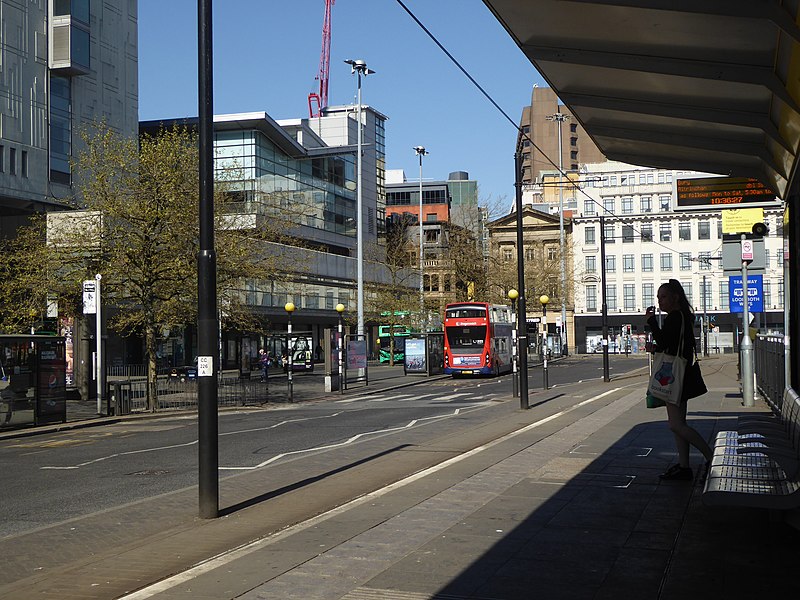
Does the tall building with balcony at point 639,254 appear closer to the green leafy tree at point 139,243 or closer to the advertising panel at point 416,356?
the advertising panel at point 416,356

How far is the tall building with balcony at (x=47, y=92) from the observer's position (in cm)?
4284

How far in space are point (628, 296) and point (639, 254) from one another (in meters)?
4.27

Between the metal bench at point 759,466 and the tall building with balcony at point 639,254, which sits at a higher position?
the tall building with balcony at point 639,254

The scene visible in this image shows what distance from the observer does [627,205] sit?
93.7 meters

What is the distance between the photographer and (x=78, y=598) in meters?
6.16

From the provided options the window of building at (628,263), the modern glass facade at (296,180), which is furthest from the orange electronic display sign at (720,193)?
the window of building at (628,263)

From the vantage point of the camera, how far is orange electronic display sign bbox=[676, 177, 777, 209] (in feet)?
47.7

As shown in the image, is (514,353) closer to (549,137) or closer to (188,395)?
(188,395)

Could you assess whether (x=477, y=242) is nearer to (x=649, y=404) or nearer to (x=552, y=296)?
(x=552, y=296)

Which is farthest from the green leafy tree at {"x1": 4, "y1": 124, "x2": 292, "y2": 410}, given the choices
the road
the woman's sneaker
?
the woman's sneaker

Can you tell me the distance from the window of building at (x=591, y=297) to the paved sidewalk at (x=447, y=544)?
87766mm

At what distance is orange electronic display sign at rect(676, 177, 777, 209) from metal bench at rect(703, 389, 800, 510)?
539 cm

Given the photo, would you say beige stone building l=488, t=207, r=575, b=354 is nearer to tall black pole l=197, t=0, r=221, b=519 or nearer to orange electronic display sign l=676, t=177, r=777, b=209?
orange electronic display sign l=676, t=177, r=777, b=209

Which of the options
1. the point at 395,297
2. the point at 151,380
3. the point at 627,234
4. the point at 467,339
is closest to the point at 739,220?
the point at 151,380
